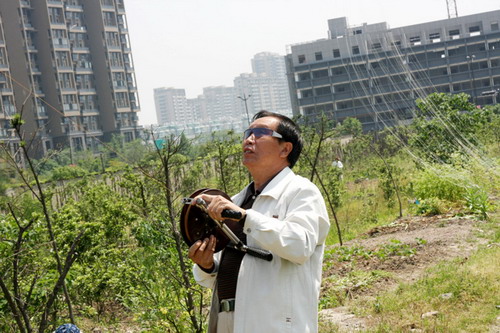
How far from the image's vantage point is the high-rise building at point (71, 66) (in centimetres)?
5594

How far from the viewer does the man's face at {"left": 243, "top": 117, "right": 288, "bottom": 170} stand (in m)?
2.69

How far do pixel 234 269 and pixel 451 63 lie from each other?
62173mm

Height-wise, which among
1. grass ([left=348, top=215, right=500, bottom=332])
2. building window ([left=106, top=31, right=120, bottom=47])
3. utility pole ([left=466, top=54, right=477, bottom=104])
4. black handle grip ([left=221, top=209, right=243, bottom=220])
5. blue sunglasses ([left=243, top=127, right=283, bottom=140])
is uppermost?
building window ([left=106, top=31, right=120, bottom=47])

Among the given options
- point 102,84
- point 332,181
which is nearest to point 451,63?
point 102,84

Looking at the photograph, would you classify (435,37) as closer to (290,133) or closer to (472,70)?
(472,70)

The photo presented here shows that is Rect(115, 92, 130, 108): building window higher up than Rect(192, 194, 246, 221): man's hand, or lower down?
higher up

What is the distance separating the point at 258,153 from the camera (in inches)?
106

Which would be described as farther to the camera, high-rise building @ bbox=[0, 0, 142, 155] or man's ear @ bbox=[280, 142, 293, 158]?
high-rise building @ bbox=[0, 0, 142, 155]

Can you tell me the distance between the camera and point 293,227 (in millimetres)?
2404

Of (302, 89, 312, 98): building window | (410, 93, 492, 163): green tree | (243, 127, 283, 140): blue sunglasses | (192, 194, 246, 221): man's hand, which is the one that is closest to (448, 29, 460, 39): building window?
(302, 89, 312, 98): building window

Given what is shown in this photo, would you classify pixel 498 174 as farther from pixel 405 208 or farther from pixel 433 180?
pixel 405 208

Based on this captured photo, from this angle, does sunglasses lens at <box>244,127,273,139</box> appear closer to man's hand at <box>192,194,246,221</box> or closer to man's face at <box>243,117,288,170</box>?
man's face at <box>243,117,288,170</box>

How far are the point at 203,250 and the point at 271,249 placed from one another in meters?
0.33

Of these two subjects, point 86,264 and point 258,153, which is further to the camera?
point 86,264
